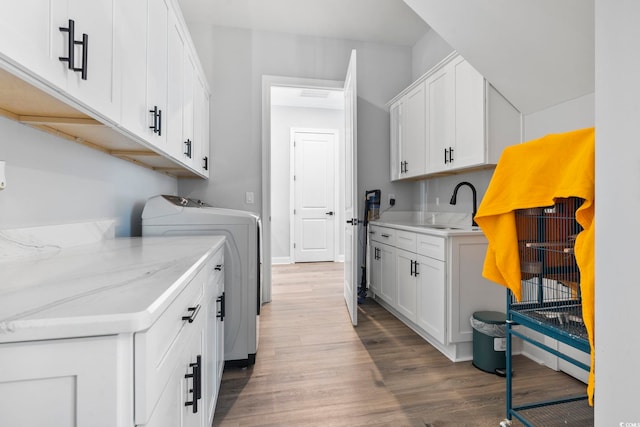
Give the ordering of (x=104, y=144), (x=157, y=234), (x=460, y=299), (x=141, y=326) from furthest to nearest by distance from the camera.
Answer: (x=460, y=299) < (x=157, y=234) < (x=104, y=144) < (x=141, y=326)

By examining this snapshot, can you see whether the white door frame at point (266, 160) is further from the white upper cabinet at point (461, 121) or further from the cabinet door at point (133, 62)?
the cabinet door at point (133, 62)

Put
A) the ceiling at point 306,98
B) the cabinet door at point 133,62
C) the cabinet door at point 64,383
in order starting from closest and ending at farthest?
the cabinet door at point 64,383 → the cabinet door at point 133,62 → the ceiling at point 306,98

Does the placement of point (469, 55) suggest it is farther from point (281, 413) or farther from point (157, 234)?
point (281, 413)

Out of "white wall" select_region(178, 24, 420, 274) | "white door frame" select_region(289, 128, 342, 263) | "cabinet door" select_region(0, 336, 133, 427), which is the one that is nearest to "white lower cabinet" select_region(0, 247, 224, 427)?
"cabinet door" select_region(0, 336, 133, 427)

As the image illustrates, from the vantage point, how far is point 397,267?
9.04 feet

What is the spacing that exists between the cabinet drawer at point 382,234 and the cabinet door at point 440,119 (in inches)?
26.5

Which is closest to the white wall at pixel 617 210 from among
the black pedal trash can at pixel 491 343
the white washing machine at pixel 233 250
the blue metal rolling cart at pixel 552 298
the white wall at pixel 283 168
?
the blue metal rolling cart at pixel 552 298

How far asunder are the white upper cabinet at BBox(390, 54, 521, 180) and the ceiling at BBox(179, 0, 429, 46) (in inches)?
32.3

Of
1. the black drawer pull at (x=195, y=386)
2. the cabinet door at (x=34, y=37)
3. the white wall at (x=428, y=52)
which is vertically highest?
the white wall at (x=428, y=52)

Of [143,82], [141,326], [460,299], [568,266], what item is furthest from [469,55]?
[141,326]

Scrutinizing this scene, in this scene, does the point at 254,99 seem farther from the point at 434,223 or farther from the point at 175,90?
the point at 434,223

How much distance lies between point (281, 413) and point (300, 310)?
58.6 inches

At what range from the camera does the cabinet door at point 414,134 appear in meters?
2.91

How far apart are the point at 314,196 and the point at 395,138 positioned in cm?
243
